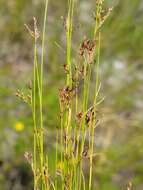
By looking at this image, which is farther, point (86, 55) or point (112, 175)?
point (112, 175)

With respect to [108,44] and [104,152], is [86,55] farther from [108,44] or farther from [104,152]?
[108,44]

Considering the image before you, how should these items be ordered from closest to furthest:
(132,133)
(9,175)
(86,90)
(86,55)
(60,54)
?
(86,55) < (86,90) < (9,175) < (132,133) < (60,54)

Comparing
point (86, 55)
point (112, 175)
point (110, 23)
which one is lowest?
point (112, 175)

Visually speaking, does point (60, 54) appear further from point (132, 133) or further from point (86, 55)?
point (86, 55)

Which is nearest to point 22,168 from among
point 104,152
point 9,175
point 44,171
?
point 9,175

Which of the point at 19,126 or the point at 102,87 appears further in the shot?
the point at 102,87

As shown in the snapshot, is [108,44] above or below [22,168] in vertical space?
above

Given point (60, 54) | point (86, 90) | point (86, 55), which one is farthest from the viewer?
point (60, 54)

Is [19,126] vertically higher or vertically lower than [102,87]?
lower
